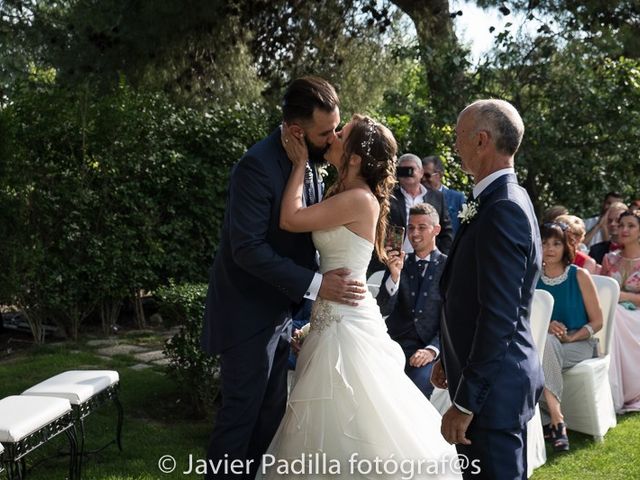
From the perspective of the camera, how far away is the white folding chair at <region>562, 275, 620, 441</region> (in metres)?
5.81

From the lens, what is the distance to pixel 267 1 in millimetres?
10508

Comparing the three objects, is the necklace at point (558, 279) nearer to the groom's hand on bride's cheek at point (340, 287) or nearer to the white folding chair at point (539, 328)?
the white folding chair at point (539, 328)

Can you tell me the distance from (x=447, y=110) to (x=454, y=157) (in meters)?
0.68

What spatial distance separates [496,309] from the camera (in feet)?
8.97

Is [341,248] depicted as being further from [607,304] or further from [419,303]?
A: [607,304]

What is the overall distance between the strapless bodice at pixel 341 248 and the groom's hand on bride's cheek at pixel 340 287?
0.04 metres

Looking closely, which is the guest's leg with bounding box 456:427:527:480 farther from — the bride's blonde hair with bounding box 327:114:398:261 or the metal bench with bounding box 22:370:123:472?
the metal bench with bounding box 22:370:123:472

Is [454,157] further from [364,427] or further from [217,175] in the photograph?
[364,427]

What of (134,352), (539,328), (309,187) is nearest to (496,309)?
(309,187)

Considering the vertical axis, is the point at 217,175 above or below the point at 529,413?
above

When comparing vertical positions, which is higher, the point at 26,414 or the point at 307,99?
the point at 307,99

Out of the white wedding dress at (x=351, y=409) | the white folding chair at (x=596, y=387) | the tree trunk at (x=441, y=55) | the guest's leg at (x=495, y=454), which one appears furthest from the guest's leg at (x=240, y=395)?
the tree trunk at (x=441, y=55)

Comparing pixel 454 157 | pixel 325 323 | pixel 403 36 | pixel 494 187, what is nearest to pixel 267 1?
pixel 403 36

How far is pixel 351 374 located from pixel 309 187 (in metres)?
0.89
